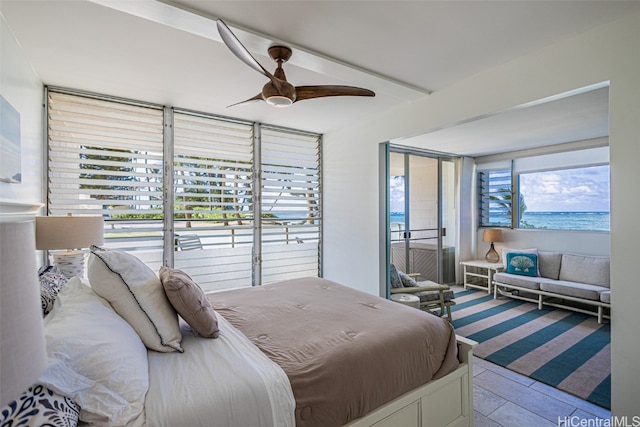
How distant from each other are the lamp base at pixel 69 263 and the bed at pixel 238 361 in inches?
53.9

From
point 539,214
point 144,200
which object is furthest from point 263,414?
point 539,214

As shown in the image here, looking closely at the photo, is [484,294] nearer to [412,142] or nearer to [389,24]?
[412,142]

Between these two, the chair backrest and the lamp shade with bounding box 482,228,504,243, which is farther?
the lamp shade with bounding box 482,228,504,243

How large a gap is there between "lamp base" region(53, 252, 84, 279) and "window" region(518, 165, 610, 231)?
20.9ft

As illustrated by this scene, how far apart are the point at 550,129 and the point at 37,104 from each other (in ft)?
19.0

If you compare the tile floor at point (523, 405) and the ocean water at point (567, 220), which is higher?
the ocean water at point (567, 220)

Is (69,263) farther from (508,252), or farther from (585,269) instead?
(585,269)

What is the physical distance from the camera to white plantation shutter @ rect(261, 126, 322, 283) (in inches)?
172

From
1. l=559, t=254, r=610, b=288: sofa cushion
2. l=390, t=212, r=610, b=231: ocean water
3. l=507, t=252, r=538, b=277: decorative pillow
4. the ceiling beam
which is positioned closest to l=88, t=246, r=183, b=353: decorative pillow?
the ceiling beam

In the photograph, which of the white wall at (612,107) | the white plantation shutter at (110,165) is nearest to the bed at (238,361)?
the white wall at (612,107)

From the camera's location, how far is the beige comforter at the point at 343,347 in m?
1.46

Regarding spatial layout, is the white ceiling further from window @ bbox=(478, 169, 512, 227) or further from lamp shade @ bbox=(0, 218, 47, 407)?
window @ bbox=(478, 169, 512, 227)

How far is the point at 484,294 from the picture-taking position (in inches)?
214

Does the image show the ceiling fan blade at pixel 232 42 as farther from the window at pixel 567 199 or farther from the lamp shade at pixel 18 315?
the window at pixel 567 199
